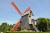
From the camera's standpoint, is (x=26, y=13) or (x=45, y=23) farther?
(x=45, y=23)

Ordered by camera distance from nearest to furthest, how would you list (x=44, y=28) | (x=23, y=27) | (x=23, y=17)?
1. (x=23, y=17)
2. (x=23, y=27)
3. (x=44, y=28)

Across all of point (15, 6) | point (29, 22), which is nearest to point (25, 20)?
point (29, 22)

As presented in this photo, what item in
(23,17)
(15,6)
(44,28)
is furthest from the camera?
(44,28)

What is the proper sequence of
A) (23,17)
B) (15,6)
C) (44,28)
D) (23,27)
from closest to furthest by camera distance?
1. (15,6)
2. (23,17)
3. (23,27)
4. (44,28)

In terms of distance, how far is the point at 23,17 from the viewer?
104 feet

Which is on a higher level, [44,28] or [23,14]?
[23,14]

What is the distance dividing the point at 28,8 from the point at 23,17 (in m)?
1.87

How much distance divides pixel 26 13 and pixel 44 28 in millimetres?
7794

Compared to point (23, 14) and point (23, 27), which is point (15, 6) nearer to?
point (23, 14)

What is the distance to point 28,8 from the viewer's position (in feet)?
105

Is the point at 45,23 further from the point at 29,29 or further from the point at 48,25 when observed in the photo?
the point at 29,29

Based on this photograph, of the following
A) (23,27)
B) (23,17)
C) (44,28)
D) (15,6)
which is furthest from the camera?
(44,28)

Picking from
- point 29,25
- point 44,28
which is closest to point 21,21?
point 29,25

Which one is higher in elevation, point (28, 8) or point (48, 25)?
point (28, 8)
